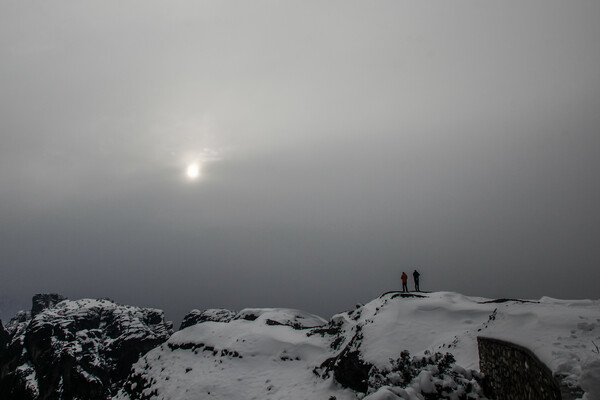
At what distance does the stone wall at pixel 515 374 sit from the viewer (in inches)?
321

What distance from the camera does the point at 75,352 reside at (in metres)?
68.1

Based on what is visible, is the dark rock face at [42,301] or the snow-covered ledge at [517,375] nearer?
the snow-covered ledge at [517,375]

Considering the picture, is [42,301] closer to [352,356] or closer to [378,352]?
[352,356]

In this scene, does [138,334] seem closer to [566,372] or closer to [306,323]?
[306,323]

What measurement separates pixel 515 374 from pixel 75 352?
8318cm

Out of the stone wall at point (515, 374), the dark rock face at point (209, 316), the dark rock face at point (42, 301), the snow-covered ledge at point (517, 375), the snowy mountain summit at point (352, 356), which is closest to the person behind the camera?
the snow-covered ledge at point (517, 375)

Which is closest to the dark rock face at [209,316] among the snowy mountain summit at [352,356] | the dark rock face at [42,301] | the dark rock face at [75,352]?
the dark rock face at [75,352]

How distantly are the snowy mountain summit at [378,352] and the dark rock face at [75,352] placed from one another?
41291 mm

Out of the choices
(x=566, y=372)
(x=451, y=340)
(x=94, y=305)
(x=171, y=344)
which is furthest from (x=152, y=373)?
(x=94, y=305)

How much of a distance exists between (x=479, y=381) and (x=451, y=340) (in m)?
11.1

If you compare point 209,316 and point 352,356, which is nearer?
point 352,356

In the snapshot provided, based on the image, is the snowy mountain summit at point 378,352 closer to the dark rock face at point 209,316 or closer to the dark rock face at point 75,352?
the dark rock face at point 209,316

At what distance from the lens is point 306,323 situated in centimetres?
4591

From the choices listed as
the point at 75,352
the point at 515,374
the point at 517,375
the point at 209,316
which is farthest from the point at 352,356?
the point at 75,352
